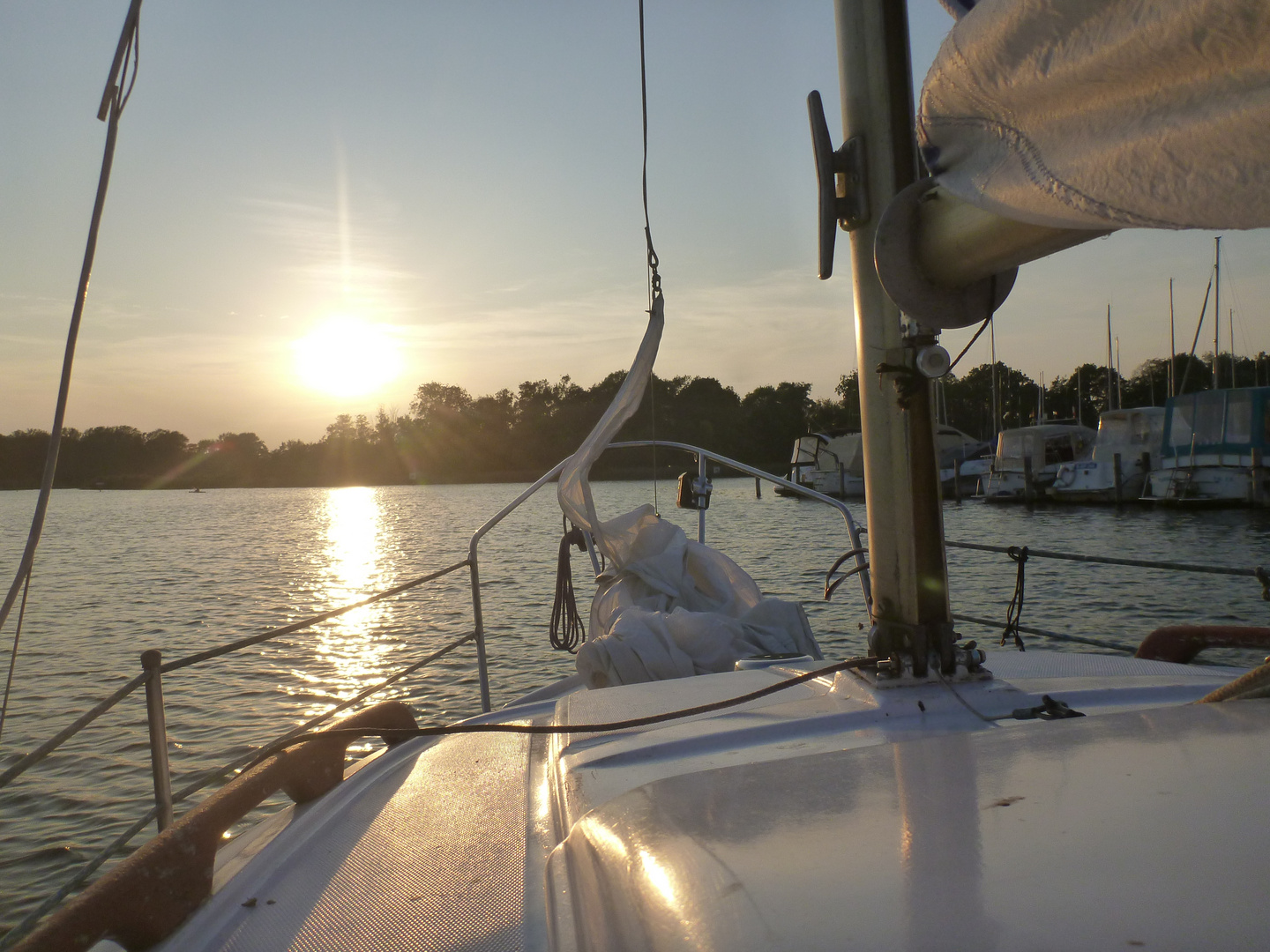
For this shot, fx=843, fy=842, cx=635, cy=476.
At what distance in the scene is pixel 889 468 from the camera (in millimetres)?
1938

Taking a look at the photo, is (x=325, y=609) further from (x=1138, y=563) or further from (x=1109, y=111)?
(x=1109, y=111)

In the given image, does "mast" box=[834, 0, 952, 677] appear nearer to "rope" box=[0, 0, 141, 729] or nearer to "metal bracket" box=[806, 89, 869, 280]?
"metal bracket" box=[806, 89, 869, 280]

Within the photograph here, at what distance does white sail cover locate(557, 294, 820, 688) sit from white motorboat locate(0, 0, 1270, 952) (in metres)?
0.58

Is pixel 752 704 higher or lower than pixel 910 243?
Result: lower

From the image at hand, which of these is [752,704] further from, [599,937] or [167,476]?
[167,476]

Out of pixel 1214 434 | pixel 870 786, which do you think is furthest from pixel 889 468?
pixel 1214 434

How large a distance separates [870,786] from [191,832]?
116 cm

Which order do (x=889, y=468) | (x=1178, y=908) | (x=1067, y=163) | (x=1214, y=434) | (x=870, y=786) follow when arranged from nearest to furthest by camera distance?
(x=1178, y=908), (x=1067, y=163), (x=870, y=786), (x=889, y=468), (x=1214, y=434)

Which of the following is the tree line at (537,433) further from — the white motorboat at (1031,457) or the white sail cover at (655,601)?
the white sail cover at (655,601)

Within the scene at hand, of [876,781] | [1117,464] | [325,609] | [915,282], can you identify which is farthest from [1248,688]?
[1117,464]

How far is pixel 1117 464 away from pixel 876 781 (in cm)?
3043

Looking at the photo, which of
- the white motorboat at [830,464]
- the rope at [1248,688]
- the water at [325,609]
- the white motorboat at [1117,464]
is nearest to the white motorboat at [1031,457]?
the white motorboat at [1117,464]

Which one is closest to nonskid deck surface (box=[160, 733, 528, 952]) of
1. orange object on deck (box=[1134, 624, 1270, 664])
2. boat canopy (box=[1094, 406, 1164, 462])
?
orange object on deck (box=[1134, 624, 1270, 664])

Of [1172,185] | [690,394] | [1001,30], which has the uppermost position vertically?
[690,394]
